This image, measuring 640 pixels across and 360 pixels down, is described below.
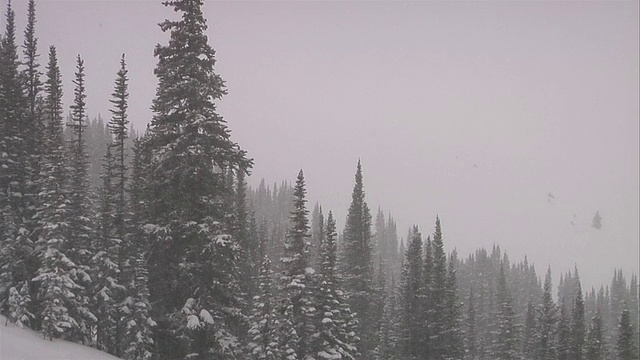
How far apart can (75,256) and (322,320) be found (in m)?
15.7

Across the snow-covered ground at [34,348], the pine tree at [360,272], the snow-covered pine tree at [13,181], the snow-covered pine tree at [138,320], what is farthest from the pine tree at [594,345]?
the snow-covered pine tree at [13,181]

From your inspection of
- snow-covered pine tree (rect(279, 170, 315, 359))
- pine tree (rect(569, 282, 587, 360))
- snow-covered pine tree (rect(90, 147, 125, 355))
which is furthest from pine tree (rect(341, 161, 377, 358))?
snow-covered pine tree (rect(90, 147, 125, 355))

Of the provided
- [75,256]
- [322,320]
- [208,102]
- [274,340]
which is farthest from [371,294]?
[208,102]

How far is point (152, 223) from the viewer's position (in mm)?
16234

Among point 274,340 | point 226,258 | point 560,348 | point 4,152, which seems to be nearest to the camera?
point 226,258

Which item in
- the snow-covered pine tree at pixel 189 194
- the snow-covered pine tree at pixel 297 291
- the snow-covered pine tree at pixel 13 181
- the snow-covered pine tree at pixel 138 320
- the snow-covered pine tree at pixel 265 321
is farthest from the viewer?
the snow-covered pine tree at pixel 265 321

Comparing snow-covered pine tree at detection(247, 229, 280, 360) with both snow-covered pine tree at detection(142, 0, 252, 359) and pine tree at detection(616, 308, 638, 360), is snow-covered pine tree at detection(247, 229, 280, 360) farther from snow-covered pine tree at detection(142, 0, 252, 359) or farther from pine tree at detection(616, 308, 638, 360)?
pine tree at detection(616, 308, 638, 360)

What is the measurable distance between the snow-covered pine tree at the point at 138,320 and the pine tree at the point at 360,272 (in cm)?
2469

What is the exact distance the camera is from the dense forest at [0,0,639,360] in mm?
15844

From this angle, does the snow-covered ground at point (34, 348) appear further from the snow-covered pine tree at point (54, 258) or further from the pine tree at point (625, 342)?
the pine tree at point (625, 342)

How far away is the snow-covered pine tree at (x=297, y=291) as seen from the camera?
94.0 ft

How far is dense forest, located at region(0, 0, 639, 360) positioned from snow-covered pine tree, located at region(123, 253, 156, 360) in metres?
0.12

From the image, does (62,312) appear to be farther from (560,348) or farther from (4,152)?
(560,348)

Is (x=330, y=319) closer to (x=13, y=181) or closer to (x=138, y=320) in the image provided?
(x=138, y=320)
